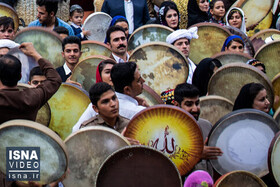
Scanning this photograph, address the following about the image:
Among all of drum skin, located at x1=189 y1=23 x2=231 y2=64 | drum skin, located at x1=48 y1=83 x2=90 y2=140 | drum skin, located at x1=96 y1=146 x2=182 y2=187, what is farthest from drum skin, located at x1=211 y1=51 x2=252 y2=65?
drum skin, located at x1=96 y1=146 x2=182 y2=187

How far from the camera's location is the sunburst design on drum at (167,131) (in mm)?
4367

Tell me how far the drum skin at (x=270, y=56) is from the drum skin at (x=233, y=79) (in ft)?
3.87

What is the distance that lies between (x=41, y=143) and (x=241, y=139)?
1603 millimetres

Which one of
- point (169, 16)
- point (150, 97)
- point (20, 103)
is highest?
point (169, 16)

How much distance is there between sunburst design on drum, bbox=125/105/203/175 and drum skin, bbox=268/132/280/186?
52 centimetres

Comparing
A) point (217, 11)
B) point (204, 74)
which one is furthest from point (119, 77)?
point (217, 11)

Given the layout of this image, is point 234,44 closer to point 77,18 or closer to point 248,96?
point 248,96

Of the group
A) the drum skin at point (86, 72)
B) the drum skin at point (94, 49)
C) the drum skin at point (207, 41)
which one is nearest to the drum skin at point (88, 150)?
the drum skin at point (86, 72)

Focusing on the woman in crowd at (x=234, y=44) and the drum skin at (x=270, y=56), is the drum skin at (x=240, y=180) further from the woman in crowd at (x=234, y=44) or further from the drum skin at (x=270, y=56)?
the woman in crowd at (x=234, y=44)

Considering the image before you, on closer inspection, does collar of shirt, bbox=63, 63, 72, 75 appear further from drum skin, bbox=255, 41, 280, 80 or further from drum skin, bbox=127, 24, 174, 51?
drum skin, bbox=255, 41, 280, 80

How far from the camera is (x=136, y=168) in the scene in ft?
12.9

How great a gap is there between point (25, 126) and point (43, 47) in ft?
10.4

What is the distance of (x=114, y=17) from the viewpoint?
8070mm

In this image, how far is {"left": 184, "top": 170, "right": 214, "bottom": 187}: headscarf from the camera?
4211 mm
